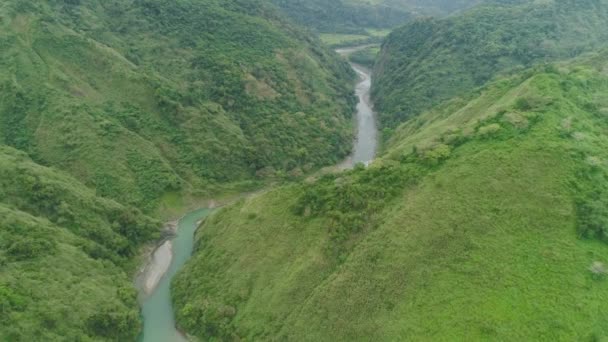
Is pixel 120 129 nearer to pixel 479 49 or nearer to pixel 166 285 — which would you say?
pixel 166 285

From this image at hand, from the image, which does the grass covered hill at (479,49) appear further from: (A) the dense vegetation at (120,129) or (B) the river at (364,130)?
(A) the dense vegetation at (120,129)

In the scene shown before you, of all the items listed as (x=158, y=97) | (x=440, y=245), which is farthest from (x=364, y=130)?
(x=440, y=245)

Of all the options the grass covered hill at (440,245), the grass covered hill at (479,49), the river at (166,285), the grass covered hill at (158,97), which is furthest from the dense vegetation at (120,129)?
the grass covered hill at (479,49)

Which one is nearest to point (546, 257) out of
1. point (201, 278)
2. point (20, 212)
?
point (201, 278)

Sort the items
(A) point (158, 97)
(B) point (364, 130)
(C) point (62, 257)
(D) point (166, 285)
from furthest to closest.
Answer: (B) point (364, 130) → (A) point (158, 97) → (D) point (166, 285) → (C) point (62, 257)

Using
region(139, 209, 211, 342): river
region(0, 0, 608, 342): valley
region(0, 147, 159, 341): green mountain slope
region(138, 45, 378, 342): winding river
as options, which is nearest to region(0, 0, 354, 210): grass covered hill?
region(0, 0, 608, 342): valley

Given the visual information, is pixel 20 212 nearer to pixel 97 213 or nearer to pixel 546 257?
pixel 97 213
